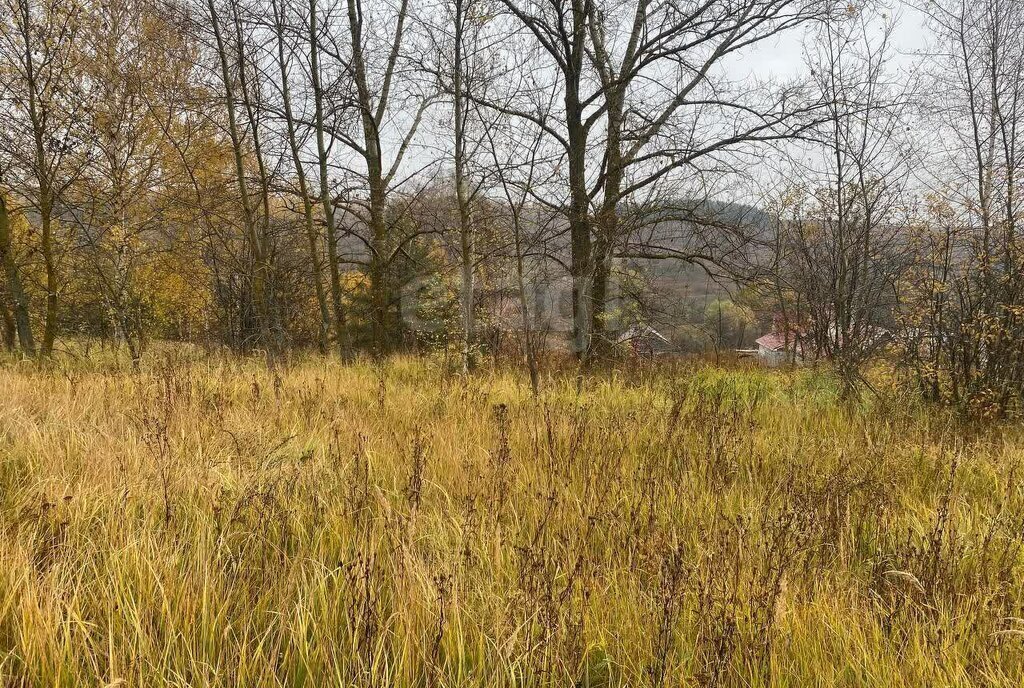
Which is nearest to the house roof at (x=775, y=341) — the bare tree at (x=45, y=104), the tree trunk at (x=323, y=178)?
the tree trunk at (x=323, y=178)

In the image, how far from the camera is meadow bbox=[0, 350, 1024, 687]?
1499 mm

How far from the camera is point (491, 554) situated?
83.7 inches

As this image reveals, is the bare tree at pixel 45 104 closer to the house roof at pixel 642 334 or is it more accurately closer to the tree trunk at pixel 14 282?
the tree trunk at pixel 14 282

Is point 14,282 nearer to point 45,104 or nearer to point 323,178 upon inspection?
point 45,104

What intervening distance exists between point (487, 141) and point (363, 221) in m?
6.16

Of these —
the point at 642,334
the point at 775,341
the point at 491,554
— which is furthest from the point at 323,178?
the point at 775,341

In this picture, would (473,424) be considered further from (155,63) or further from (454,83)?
(155,63)

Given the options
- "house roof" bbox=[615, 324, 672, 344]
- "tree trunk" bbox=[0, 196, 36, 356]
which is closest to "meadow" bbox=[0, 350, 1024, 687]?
"house roof" bbox=[615, 324, 672, 344]

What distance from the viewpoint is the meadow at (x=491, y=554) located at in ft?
4.92

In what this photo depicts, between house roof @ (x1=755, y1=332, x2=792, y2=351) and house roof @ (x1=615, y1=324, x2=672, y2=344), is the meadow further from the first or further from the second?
house roof @ (x1=755, y1=332, x2=792, y2=351)

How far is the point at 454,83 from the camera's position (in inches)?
273

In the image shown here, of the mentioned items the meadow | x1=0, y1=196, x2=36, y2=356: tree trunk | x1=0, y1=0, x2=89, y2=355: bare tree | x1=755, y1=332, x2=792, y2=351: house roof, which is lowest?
x1=755, y1=332, x2=792, y2=351: house roof

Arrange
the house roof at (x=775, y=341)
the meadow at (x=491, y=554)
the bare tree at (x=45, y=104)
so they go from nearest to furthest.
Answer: the meadow at (x=491, y=554), the bare tree at (x=45, y=104), the house roof at (x=775, y=341)

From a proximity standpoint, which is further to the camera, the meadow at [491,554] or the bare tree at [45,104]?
the bare tree at [45,104]
